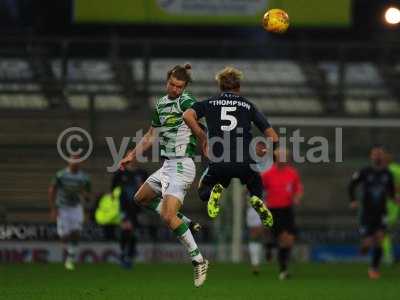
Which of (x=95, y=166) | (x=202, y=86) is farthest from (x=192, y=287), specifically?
(x=202, y=86)

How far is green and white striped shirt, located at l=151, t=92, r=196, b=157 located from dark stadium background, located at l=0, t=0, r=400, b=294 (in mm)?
10665

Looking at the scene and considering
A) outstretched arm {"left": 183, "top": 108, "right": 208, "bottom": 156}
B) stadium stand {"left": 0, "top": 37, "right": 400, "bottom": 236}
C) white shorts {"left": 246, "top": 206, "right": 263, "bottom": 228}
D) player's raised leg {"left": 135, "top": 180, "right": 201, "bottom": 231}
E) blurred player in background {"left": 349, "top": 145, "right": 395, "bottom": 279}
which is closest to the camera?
outstretched arm {"left": 183, "top": 108, "right": 208, "bottom": 156}

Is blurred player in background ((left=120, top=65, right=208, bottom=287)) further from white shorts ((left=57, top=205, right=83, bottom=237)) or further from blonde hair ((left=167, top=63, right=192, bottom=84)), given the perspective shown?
white shorts ((left=57, top=205, right=83, bottom=237))

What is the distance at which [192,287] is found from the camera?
13.7 metres

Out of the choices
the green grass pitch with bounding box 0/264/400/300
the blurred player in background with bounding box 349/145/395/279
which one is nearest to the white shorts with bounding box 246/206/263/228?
the green grass pitch with bounding box 0/264/400/300

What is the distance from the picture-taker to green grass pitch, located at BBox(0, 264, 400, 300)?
12.3m

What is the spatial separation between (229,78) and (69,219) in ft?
29.3

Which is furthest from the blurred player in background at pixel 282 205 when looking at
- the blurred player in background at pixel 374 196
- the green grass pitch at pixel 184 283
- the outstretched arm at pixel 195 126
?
the outstretched arm at pixel 195 126

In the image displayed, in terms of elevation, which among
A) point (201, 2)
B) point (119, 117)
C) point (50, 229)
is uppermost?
point (201, 2)

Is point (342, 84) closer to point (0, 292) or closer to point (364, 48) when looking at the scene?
point (364, 48)

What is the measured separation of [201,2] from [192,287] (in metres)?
13.0

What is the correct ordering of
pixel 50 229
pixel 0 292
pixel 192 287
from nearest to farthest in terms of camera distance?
pixel 0 292 → pixel 192 287 → pixel 50 229

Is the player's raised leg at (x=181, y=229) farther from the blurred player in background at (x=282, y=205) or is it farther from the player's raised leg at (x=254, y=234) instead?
the player's raised leg at (x=254, y=234)

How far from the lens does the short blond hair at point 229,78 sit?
1149cm
